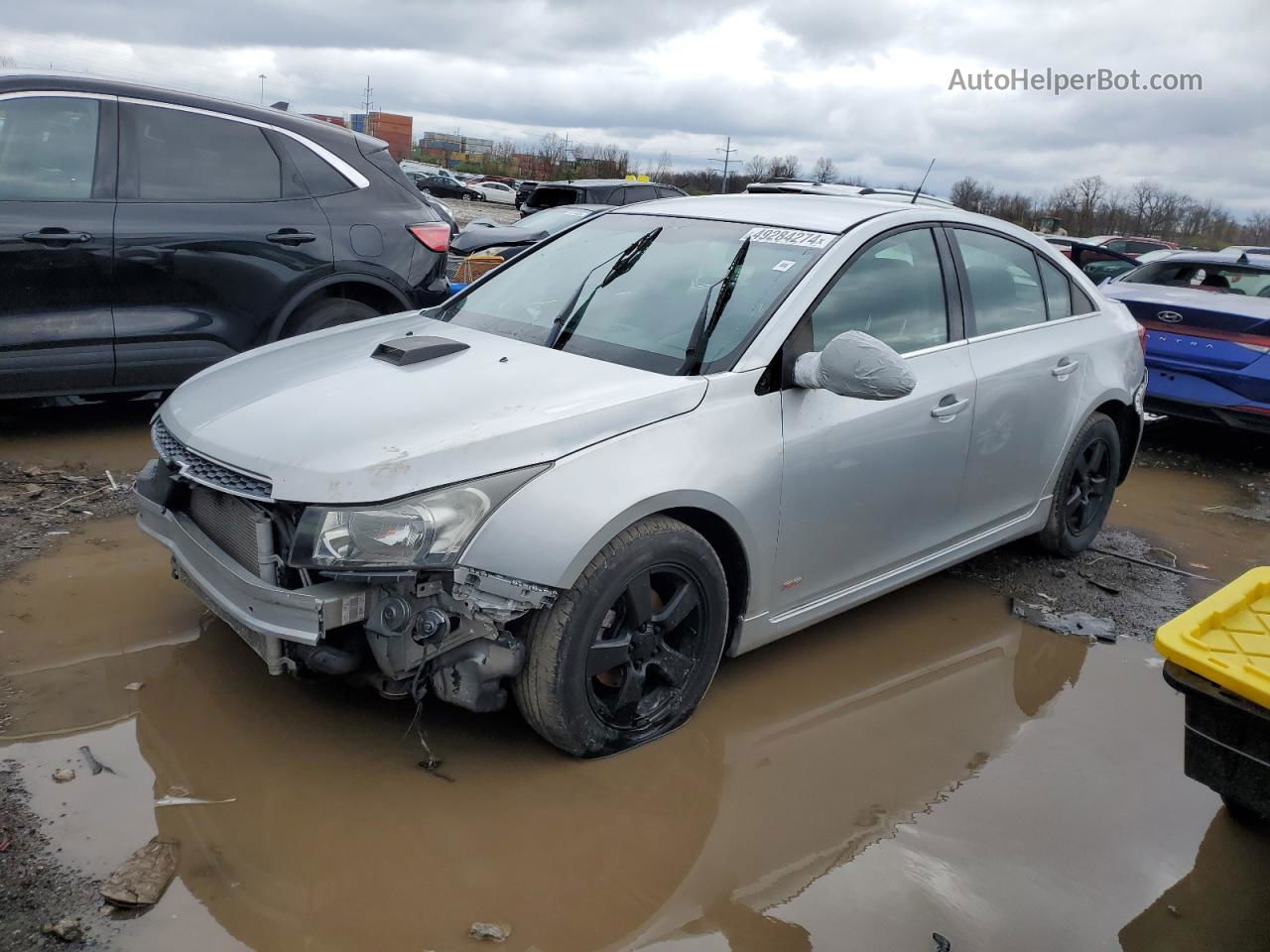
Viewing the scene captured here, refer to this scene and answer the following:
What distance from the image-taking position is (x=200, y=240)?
5609 mm

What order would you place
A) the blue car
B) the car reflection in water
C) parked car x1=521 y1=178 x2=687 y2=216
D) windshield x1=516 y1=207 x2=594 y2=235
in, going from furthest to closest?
parked car x1=521 y1=178 x2=687 y2=216 < windshield x1=516 y1=207 x2=594 y2=235 < the blue car < the car reflection in water

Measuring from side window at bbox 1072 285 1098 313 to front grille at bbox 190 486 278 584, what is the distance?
3797 mm

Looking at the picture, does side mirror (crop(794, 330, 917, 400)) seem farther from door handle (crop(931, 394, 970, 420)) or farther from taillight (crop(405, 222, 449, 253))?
taillight (crop(405, 222, 449, 253))

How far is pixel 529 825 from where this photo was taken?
2.88 metres

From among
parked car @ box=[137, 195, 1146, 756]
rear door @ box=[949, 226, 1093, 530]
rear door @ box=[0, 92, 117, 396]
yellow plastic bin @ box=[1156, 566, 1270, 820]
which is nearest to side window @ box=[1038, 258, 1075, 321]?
rear door @ box=[949, 226, 1093, 530]

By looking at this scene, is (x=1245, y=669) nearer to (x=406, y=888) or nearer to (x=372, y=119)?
(x=406, y=888)

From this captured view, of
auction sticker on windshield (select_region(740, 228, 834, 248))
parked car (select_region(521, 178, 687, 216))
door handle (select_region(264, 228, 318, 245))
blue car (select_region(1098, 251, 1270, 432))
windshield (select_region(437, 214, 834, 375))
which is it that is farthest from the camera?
parked car (select_region(521, 178, 687, 216))

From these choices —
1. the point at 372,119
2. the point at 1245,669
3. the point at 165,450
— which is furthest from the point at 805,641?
the point at 372,119

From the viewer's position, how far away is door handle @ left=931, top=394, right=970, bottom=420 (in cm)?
394

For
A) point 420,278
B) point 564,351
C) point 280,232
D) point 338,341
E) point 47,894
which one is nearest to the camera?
point 47,894

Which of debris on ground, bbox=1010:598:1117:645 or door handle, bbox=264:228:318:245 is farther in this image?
door handle, bbox=264:228:318:245

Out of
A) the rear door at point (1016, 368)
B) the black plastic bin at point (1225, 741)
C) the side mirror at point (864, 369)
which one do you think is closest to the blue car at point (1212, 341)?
the rear door at point (1016, 368)

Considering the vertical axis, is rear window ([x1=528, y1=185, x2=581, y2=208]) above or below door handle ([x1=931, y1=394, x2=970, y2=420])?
above

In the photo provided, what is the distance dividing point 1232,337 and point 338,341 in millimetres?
6225
